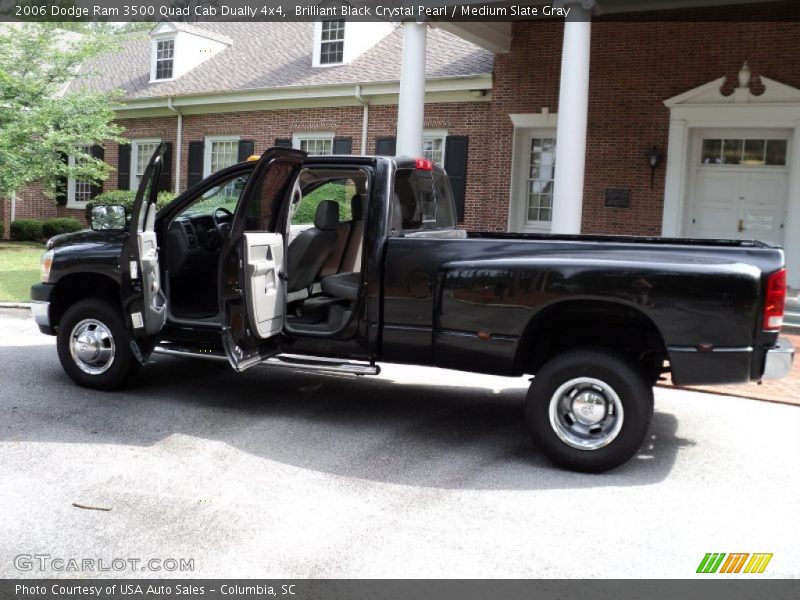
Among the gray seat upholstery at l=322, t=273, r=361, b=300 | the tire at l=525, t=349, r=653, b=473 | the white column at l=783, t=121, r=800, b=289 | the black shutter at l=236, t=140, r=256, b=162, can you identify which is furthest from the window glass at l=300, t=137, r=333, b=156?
the tire at l=525, t=349, r=653, b=473

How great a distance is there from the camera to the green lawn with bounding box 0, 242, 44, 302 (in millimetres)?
13453

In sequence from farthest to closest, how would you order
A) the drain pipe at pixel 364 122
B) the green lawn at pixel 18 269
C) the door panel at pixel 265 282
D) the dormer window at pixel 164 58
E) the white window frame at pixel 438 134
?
1. the dormer window at pixel 164 58
2. the drain pipe at pixel 364 122
3. the white window frame at pixel 438 134
4. the green lawn at pixel 18 269
5. the door panel at pixel 265 282

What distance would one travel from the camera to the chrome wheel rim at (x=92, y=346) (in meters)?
6.72

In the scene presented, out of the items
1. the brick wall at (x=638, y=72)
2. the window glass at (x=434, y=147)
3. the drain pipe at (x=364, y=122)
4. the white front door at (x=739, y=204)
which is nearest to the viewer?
the brick wall at (x=638, y=72)

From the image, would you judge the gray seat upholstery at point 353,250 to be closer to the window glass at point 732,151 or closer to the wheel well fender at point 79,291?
the wheel well fender at point 79,291

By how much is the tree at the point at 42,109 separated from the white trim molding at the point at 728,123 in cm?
1415

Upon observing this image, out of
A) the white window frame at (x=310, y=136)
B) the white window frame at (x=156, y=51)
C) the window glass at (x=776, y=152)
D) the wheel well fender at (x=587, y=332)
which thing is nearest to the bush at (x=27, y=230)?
the white window frame at (x=156, y=51)

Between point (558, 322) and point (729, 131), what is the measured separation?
1084 cm

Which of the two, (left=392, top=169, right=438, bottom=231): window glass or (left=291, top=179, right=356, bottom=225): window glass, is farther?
(left=291, top=179, right=356, bottom=225): window glass

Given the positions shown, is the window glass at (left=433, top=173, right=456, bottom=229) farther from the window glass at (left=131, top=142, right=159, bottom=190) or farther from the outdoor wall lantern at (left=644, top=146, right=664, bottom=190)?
the window glass at (left=131, top=142, right=159, bottom=190)

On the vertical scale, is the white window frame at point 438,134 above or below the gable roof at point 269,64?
below

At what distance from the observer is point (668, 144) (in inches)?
591

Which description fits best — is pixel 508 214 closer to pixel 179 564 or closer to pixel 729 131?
pixel 729 131

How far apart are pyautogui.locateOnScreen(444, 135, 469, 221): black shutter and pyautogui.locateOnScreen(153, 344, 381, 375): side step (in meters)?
12.0
